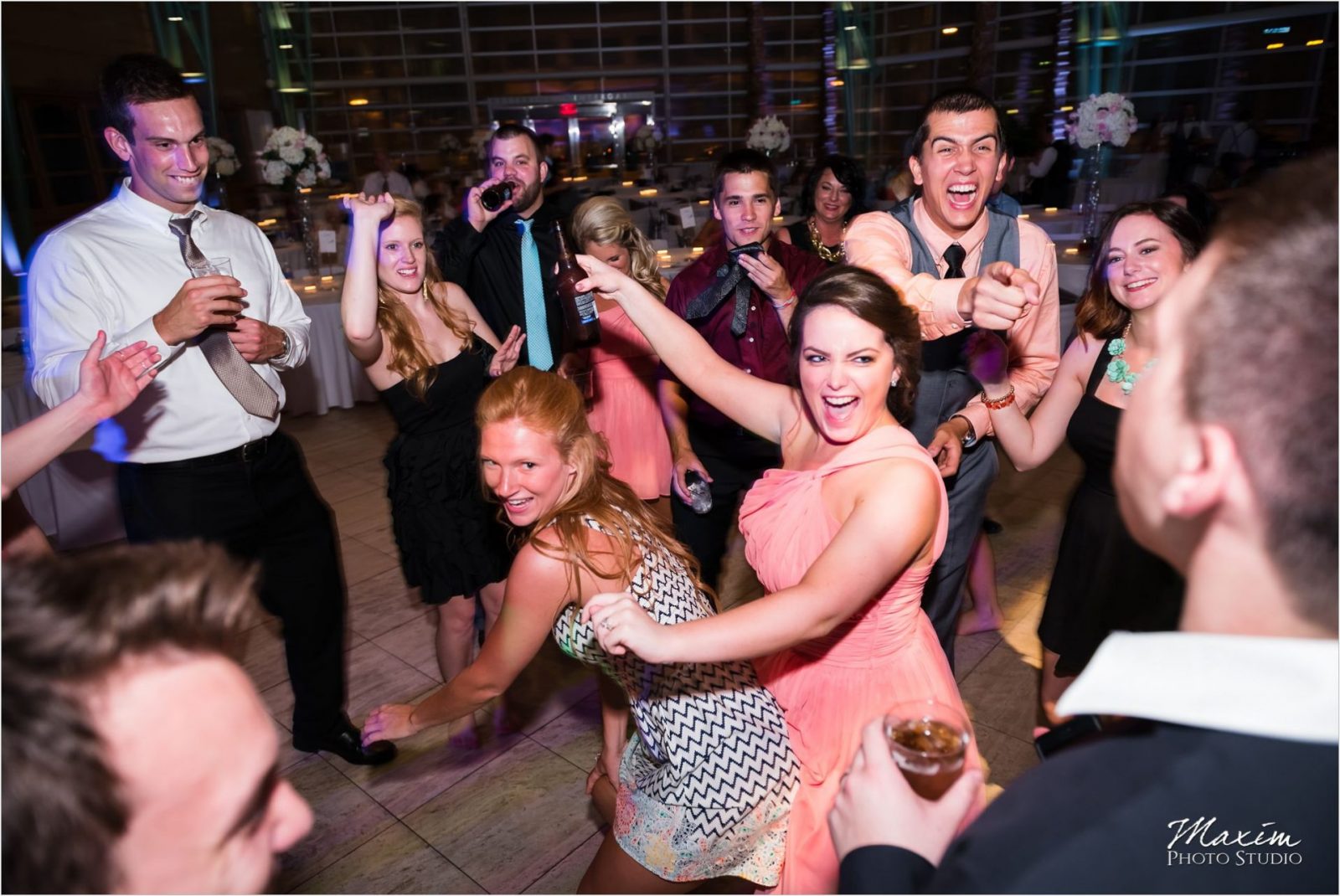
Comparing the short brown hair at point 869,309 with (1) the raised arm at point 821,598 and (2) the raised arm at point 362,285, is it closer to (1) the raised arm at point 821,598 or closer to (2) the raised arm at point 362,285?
(1) the raised arm at point 821,598

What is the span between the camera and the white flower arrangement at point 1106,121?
5.28 meters

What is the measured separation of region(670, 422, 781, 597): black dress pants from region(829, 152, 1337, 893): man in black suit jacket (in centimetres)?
214

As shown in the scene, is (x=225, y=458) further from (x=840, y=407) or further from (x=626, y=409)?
(x=840, y=407)

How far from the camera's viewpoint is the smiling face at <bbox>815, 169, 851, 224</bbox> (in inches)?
149

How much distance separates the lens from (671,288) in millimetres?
2953

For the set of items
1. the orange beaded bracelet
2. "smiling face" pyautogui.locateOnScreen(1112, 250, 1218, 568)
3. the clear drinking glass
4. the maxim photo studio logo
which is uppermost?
"smiling face" pyautogui.locateOnScreen(1112, 250, 1218, 568)

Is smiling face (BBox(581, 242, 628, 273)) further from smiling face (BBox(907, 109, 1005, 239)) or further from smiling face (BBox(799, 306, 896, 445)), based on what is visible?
smiling face (BBox(799, 306, 896, 445))

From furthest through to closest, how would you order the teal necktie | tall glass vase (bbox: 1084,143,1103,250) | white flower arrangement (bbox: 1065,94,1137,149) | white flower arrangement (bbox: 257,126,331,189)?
white flower arrangement (bbox: 257,126,331,189)
tall glass vase (bbox: 1084,143,1103,250)
white flower arrangement (bbox: 1065,94,1137,149)
the teal necktie

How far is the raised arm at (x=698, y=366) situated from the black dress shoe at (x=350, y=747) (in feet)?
5.14

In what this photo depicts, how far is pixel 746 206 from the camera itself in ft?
9.09

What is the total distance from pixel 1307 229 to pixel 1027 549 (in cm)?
353

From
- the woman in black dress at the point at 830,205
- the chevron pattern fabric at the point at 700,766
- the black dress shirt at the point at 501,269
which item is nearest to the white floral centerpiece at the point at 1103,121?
the woman in black dress at the point at 830,205

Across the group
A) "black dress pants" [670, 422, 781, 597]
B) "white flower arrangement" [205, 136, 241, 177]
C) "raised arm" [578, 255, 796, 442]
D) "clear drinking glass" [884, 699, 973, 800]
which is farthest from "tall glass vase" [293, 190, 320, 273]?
"clear drinking glass" [884, 699, 973, 800]

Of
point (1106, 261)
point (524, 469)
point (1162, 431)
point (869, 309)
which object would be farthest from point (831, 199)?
point (1162, 431)
